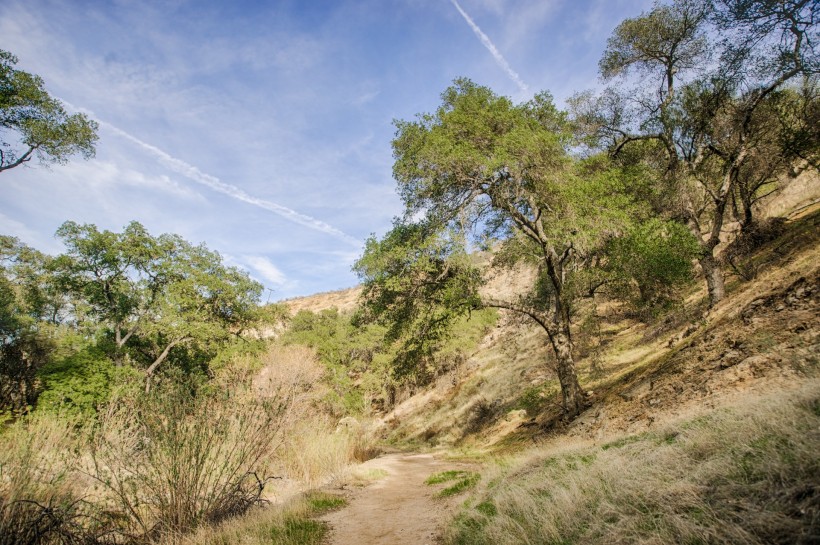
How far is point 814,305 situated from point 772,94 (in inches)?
382

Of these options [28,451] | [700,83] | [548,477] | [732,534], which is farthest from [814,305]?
[28,451]

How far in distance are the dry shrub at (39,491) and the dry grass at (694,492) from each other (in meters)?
5.07

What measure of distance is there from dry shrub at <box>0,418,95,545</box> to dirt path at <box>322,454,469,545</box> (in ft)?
11.5

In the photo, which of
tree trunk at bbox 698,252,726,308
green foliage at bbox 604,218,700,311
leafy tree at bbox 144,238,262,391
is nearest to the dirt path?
green foliage at bbox 604,218,700,311

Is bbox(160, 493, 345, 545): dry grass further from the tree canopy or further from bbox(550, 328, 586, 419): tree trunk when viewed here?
bbox(550, 328, 586, 419): tree trunk

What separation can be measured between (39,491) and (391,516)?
570cm

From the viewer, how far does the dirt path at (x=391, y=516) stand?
20.2 feet

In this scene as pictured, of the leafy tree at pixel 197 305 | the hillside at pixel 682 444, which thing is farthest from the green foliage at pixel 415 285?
the leafy tree at pixel 197 305

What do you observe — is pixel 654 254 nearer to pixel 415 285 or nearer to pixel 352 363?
pixel 415 285

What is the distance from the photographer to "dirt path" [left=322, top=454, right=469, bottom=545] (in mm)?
6164

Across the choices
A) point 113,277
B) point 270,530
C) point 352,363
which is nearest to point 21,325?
point 113,277

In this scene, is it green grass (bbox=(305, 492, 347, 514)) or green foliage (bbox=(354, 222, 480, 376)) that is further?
green foliage (bbox=(354, 222, 480, 376))

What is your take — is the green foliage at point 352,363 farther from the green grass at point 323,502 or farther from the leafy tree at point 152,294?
the green grass at point 323,502

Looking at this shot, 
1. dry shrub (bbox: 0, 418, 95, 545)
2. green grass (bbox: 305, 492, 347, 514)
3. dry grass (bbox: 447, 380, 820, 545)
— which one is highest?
dry shrub (bbox: 0, 418, 95, 545)
